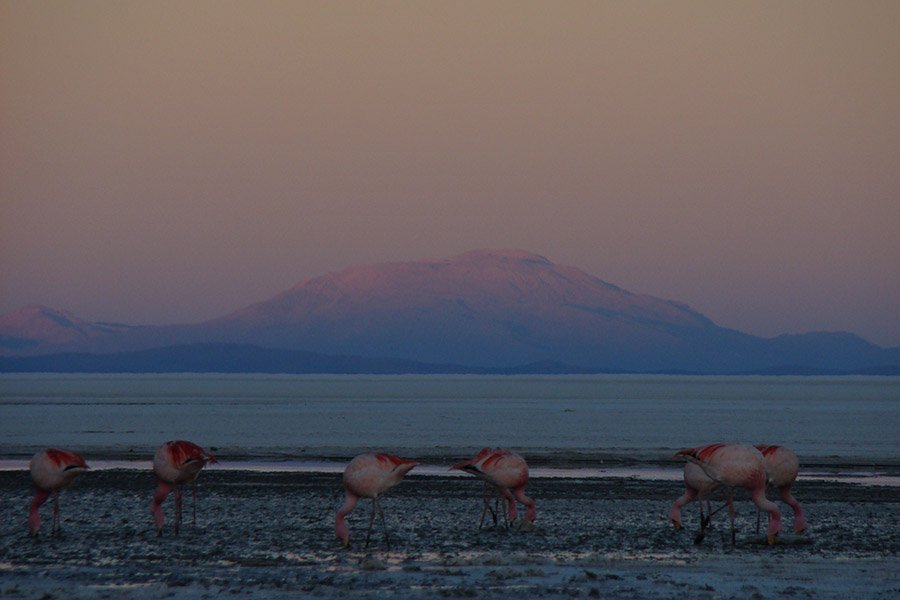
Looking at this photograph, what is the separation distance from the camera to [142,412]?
82.9 meters

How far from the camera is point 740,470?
55.4 feet

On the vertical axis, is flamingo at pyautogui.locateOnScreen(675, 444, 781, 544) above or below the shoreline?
above

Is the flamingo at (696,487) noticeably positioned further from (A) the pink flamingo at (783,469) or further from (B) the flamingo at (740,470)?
(A) the pink flamingo at (783,469)

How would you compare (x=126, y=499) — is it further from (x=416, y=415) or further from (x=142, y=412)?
(x=142, y=412)

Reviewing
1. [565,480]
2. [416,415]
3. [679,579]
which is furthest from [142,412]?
[679,579]

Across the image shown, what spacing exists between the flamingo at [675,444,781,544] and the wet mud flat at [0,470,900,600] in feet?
1.73

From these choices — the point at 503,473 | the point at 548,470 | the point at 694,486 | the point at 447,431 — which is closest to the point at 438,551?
the point at 503,473

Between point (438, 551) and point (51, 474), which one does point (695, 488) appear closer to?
point (438, 551)

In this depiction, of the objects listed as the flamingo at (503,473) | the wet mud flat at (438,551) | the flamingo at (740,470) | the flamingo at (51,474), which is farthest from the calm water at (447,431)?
the flamingo at (51,474)

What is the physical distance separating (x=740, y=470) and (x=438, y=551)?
429 centimetres

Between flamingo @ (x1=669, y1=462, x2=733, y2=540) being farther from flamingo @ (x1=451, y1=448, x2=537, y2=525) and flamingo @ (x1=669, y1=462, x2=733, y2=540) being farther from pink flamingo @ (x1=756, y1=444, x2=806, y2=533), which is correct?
flamingo @ (x1=451, y1=448, x2=537, y2=525)

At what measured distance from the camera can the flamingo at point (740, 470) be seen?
1689 cm

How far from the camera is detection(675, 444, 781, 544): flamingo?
16891 millimetres

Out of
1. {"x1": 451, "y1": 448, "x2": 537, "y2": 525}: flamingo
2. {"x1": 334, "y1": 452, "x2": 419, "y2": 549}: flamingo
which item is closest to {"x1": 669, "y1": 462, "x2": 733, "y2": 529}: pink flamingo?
{"x1": 451, "y1": 448, "x2": 537, "y2": 525}: flamingo
